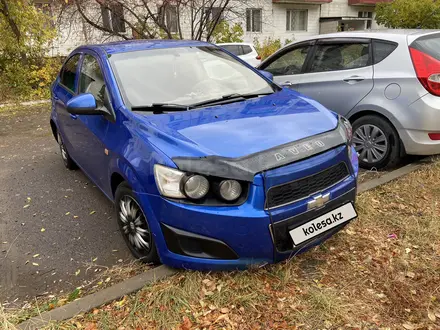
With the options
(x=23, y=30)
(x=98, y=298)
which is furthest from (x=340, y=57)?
(x=23, y=30)

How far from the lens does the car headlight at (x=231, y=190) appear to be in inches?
90.1

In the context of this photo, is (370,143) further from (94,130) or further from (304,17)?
(304,17)

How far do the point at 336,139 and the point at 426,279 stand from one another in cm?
118

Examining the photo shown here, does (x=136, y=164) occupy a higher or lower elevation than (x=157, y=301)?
higher

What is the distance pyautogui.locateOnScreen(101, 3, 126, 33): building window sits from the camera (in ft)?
36.1

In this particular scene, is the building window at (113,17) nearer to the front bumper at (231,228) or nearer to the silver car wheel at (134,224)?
the silver car wheel at (134,224)

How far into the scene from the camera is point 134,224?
284 centimetres

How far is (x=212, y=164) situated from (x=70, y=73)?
9.89ft

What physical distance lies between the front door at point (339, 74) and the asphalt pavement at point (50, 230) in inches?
119

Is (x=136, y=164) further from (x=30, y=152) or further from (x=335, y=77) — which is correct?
(x=30, y=152)

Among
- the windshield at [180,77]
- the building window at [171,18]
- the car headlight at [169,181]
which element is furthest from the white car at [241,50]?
the car headlight at [169,181]

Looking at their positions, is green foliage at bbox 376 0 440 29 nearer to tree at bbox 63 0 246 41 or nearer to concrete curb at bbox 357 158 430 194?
tree at bbox 63 0 246 41

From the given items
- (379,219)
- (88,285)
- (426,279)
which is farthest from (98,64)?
(426,279)

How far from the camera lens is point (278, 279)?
262 cm
